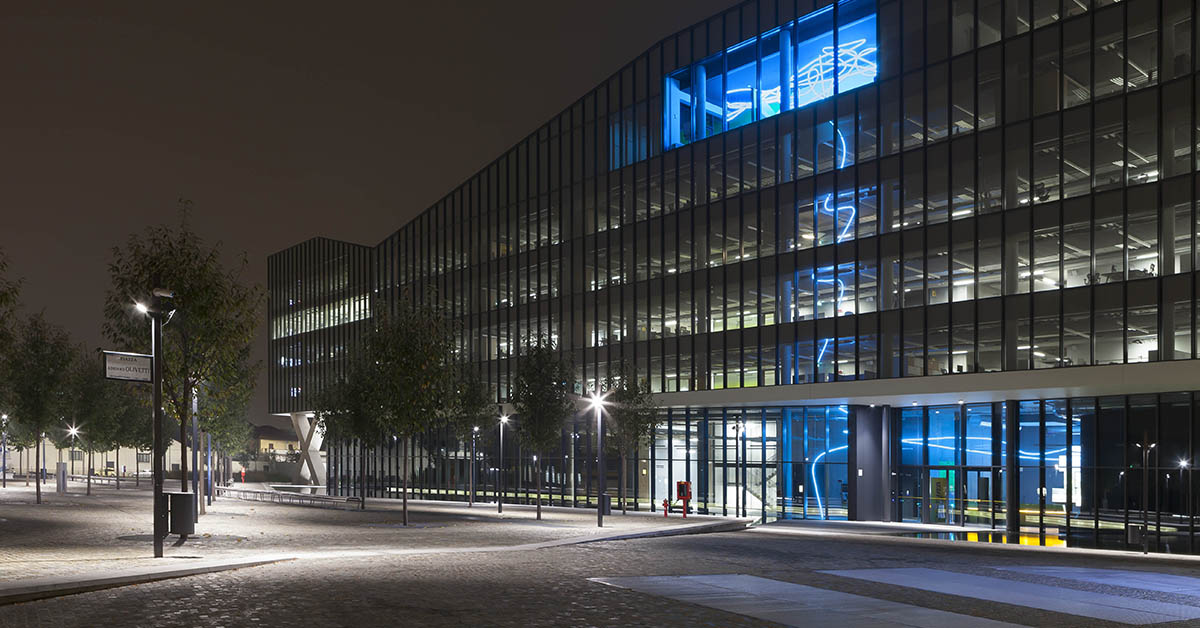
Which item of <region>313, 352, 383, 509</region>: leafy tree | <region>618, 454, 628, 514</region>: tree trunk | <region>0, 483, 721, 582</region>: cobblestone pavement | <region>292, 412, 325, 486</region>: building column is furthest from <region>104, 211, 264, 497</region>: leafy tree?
<region>292, 412, 325, 486</region>: building column

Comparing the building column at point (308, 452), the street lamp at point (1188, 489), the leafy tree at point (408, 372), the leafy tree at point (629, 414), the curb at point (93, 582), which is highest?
the leafy tree at point (408, 372)

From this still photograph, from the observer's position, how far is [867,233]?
156 feet

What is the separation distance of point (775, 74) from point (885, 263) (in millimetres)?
12532

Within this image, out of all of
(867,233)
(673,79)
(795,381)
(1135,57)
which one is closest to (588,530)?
(795,381)

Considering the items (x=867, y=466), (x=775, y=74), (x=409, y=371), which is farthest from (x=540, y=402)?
(x=775, y=74)

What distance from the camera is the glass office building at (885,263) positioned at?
3784 centimetres

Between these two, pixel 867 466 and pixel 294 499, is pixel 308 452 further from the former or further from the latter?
pixel 867 466

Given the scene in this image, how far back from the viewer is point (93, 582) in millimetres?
17484

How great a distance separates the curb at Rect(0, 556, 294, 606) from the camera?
52.9ft

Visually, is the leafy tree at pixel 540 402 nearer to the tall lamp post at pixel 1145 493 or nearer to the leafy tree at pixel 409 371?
the leafy tree at pixel 409 371

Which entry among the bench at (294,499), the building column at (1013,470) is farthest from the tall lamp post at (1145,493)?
the bench at (294,499)

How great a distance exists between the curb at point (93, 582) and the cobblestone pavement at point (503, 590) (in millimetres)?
388

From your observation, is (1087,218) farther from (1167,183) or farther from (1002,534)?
(1002,534)

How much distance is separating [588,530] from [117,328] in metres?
17.7
